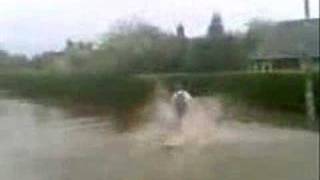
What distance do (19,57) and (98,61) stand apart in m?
0.48

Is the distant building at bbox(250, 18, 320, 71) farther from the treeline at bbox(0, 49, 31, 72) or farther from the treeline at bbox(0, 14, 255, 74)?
the treeline at bbox(0, 49, 31, 72)

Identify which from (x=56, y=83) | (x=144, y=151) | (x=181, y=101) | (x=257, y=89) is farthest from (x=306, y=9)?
Answer: (x=144, y=151)

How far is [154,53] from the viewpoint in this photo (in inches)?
116

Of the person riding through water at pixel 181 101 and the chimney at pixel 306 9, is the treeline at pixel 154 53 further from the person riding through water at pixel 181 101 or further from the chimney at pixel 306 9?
the person riding through water at pixel 181 101

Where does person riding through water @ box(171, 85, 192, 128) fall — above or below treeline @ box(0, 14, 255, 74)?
below

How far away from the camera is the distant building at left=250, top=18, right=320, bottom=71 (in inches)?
97.8

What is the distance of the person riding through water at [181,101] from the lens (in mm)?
4602

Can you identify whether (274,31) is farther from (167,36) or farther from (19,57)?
(19,57)

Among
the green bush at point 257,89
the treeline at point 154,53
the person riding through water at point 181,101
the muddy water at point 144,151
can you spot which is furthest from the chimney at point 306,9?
the person riding through water at point 181,101

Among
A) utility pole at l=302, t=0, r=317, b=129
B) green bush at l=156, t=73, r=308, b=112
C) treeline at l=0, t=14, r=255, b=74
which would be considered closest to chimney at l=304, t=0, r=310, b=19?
utility pole at l=302, t=0, r=317, b=129

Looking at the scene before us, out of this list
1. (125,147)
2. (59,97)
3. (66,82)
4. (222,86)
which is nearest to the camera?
(66,82)

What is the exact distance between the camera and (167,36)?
3.26m

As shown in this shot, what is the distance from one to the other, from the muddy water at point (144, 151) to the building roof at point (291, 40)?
67 cm

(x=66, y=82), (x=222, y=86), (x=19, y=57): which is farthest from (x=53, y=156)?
(x=19, y=57)
